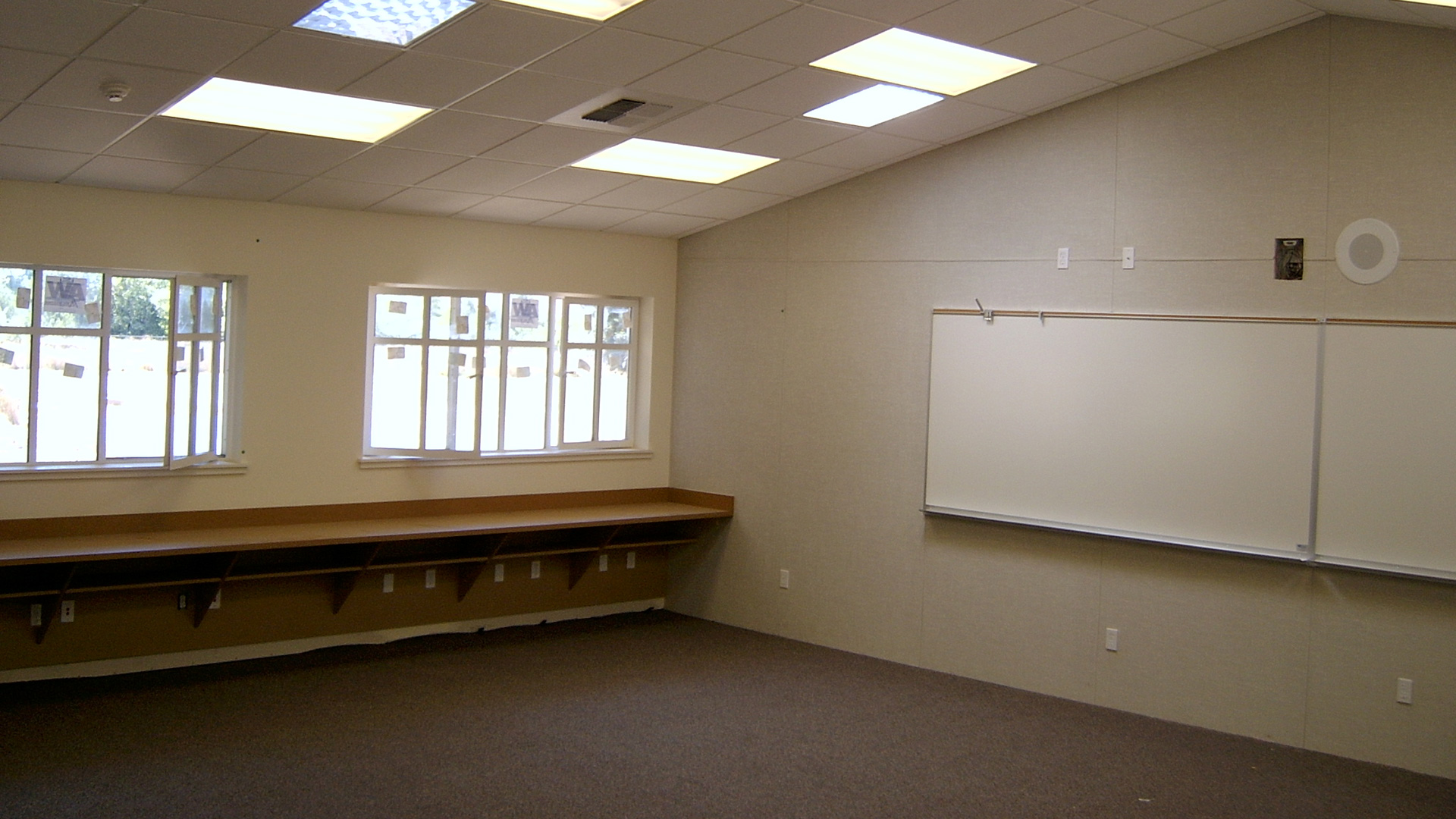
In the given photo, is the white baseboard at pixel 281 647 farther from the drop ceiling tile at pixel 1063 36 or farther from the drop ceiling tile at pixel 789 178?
the drop ceiling tile at pixel 1063 36

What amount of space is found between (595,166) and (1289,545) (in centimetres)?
400

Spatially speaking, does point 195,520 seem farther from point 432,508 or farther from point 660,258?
point 660,258

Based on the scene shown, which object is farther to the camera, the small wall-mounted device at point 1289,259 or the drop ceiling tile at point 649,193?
the drop ceiling tile at point 649,193

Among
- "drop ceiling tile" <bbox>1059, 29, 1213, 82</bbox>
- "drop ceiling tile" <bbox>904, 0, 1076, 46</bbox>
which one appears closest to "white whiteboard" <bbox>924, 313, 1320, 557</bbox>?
"drop ceiling tile" <bbox>1059, 29, 1213, 82</bbox>

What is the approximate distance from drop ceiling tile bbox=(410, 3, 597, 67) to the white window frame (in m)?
2.52

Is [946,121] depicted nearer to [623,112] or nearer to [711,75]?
[711,75]

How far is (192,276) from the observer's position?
5953 millimetres

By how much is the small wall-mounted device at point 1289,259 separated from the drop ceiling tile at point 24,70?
17.0 feet

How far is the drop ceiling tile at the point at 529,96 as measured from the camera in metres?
4.75

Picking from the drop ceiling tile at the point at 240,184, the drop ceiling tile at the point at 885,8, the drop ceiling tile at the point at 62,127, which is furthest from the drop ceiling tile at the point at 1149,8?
the drop ceiling tile at the point at 62,127

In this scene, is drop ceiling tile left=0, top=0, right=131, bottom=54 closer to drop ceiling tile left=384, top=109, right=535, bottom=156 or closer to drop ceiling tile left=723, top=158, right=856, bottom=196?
drop ceiling tile left=384, top=109, right=535, bottom=156

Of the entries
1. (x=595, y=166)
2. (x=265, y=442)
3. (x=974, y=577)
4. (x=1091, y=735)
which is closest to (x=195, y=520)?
(x=265, y=442)

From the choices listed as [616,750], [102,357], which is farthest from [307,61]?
[616,750]

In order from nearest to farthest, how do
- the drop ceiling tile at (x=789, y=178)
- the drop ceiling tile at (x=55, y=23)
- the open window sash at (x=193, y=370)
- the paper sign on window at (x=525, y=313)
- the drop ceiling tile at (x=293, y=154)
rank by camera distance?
the drop ceiling tile at (x=55, y=23) < the drop ceiling tile at (x=293, y=154) < the open window sash at (x=193, y=370) < the drop ceiling tile at (x=789, y=178) < the paper sign on window at (x=525, y=313)
